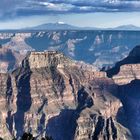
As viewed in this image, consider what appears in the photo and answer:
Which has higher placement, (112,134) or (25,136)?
(25,136)

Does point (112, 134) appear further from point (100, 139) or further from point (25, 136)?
point (25, 136)

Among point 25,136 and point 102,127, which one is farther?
point 102,127

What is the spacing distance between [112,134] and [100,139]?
2175 centimetres

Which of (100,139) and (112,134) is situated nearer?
(100,139)

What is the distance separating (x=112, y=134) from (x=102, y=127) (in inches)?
182

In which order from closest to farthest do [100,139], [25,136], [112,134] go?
[25,136] → [100,139] → [112,134]

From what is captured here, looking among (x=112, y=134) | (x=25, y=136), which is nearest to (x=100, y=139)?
(x=112, y=134)

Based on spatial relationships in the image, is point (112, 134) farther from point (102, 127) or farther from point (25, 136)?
point (25, 136)

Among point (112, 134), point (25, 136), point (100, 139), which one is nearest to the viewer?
point (25, 136)

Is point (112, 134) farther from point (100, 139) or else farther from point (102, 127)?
point (100, 139)

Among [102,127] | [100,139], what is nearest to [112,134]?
[102,127]

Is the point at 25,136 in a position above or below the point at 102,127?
above

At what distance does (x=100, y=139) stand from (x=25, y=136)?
108470mm

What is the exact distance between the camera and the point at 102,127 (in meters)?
192
